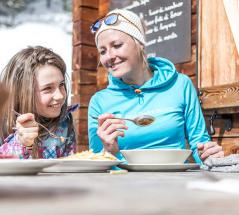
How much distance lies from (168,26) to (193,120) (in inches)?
65.1

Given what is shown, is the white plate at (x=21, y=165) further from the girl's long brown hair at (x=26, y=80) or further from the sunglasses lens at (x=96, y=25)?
the sunglasses lens at (x=96, y=25)

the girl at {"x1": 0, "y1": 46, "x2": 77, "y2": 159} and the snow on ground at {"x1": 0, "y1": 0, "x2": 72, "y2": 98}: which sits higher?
the snow on ground at {"x1": 0, "y1": 0, "x2": 72, "y2": 98}

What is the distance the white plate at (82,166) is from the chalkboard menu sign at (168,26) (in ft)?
7.91

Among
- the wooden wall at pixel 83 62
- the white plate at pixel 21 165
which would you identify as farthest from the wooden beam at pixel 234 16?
the white plate at pixel 21 165

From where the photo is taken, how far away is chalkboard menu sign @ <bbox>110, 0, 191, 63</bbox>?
11.7 ft

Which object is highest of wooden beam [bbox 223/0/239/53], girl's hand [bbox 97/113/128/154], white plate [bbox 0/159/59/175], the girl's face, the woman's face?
wooden beam [bbox 223/0/239/53]

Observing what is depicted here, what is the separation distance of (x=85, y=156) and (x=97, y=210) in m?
0.94

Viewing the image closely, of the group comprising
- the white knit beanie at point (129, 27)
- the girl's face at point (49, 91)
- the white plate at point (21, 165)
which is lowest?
the white plate at point (21, 165)

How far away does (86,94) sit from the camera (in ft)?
14.5

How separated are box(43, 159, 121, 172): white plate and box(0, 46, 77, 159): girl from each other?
84 centimetres

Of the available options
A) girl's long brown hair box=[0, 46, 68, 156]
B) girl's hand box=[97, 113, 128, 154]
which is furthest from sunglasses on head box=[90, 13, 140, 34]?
girl's hand box=[97, 113, 128, 154]

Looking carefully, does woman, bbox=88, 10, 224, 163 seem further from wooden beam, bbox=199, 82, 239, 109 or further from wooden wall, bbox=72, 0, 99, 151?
wooden wall, bbox=72, 0, 99, 151

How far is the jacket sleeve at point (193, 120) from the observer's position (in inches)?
88.6

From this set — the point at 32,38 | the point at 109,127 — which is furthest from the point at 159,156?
the point at 32,38
